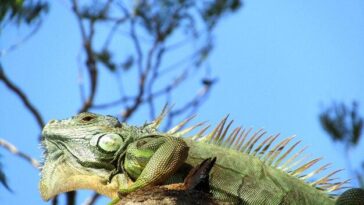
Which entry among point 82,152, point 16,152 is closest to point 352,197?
point 82,152

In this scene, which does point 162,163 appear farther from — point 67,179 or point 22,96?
point 22,96

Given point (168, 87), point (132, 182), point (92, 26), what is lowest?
point (132, 182)

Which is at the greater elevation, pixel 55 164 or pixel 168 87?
pixel 168 87

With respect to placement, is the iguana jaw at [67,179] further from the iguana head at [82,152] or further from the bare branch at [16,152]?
the bare branch at [16,152]

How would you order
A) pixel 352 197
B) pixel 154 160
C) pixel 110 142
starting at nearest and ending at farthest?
pixel 352 197
pixel 154 160
pixel 110 142

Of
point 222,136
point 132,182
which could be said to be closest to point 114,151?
point 132,182

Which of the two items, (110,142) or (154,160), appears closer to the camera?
(154,160)

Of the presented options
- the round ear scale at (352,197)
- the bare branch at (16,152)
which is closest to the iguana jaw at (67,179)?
Result: the round ear scale at (352,197)

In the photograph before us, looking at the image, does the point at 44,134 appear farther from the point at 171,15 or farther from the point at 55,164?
the point at 171,15
